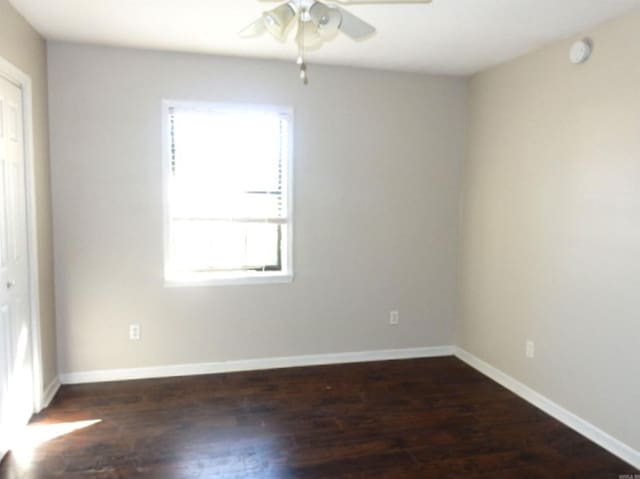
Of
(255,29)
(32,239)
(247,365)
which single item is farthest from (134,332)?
(255,29)

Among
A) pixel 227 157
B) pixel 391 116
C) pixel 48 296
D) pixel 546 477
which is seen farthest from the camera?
pixel 391 116

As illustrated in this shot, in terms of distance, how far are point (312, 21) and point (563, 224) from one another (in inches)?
86.0

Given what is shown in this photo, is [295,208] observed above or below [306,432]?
above

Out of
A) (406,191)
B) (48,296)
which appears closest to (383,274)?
(406,191)

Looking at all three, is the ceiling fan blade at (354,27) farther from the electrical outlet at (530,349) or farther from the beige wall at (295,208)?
the electrical outlet at (530,349)

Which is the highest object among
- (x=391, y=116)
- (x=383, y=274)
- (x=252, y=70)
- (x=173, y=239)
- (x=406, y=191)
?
(x=252, y=70)

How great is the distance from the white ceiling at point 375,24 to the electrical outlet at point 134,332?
6.83 ft

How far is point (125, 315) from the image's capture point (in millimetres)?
3561

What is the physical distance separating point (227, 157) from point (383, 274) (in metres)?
1.65

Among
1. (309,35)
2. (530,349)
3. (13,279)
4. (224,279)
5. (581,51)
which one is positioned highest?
(581,51)

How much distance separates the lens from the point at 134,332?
11.8ft

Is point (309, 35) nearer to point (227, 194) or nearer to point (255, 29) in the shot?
point (255, 29)

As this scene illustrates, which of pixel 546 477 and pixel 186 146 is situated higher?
pixel 186 146

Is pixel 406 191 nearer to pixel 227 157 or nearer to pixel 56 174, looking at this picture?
pixel 227 157
